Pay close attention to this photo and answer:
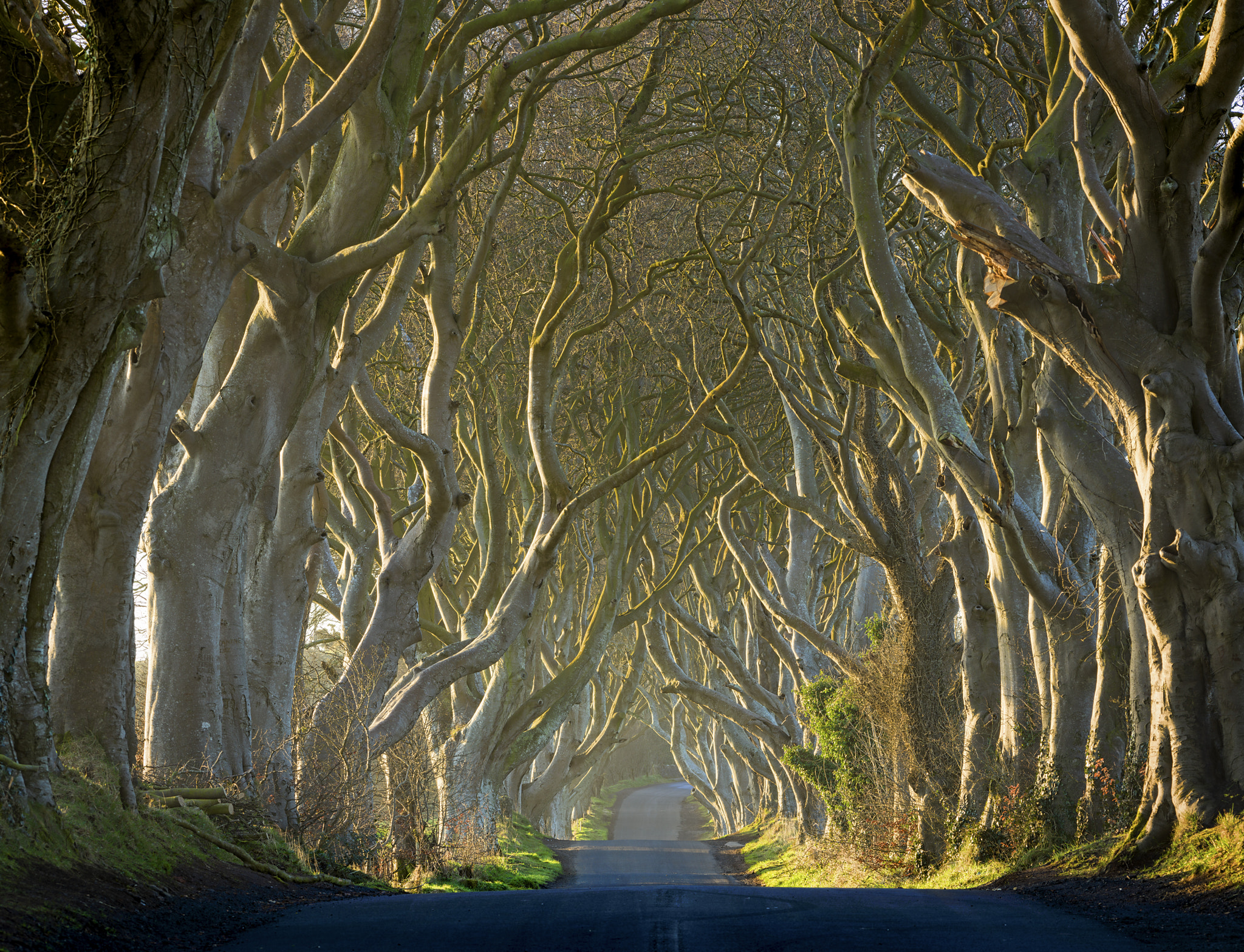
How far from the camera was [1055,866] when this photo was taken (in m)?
7.92

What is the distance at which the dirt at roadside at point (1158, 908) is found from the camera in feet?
14.7

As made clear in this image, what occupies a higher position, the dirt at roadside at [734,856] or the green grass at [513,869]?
the green grass at [513,869]

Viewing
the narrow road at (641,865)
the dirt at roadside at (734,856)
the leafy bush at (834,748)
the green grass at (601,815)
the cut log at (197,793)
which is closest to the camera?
the cut log at (197,793)

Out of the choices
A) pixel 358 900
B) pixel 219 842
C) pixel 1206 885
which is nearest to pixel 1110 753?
pixel 1206 885

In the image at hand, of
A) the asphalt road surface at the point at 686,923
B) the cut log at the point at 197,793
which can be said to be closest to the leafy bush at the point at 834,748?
the asphalt road surface at the point at 686,923

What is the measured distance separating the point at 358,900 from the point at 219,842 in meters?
1.14

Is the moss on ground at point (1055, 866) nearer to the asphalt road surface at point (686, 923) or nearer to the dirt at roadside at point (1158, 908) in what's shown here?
the dirt at roadside at point (1158, 908)

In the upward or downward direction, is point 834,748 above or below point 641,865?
above

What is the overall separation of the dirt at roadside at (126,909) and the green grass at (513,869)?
1.86 m

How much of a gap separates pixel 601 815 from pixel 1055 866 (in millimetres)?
38759

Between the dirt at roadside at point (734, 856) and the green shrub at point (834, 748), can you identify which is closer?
the green shrub at point (834, 748)

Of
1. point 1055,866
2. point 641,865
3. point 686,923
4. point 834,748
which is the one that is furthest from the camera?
point 641,865

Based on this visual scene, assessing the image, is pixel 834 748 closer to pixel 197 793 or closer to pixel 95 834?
pixel 197 793

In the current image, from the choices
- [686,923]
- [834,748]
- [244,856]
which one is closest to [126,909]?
[244,856]
